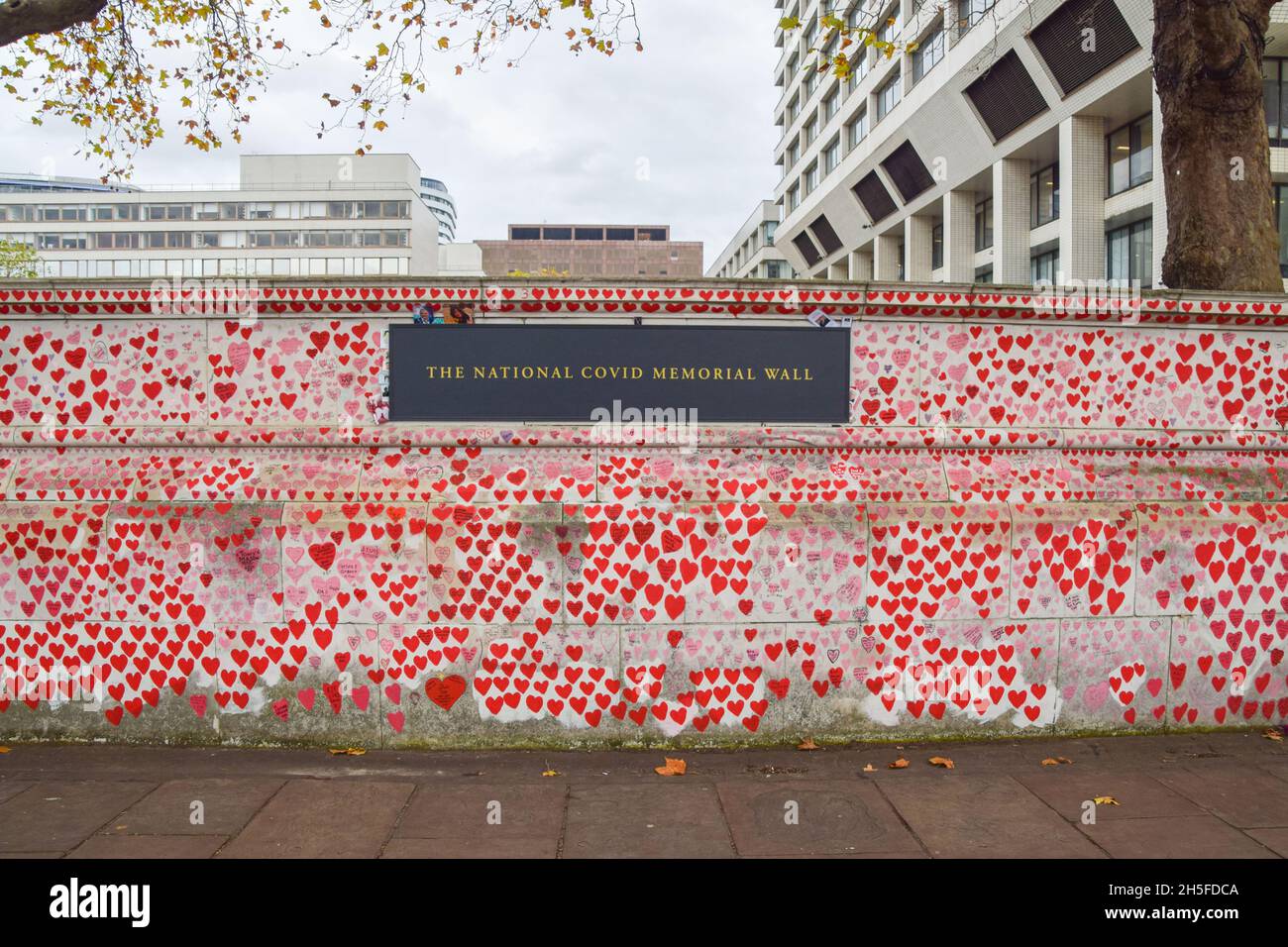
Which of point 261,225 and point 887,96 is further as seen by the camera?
point 261,225

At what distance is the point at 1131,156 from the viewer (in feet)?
81.2

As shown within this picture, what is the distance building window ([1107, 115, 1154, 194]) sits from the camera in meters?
23.8

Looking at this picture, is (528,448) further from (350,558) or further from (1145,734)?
(1145,734)

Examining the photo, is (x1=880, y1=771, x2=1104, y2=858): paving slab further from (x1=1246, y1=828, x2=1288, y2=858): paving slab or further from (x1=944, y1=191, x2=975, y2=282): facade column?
(x1=944, y1=191, x2=975, y2=282): facade column

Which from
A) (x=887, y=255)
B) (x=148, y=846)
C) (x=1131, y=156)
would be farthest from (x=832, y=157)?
(x=148, y=846)

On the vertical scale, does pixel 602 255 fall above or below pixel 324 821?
above

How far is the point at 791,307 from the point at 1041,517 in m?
2.11

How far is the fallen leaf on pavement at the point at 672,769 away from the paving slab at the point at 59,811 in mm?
2748

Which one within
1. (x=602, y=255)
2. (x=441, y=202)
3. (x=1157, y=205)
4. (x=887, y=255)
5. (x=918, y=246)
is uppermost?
(x=441, y=202)

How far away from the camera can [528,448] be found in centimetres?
533

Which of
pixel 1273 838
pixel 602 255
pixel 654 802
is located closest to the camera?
pixel 1273 838

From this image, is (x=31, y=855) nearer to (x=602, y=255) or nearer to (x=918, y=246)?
(x=918, y=246)

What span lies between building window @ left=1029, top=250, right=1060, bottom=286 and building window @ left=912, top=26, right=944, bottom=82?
344 inches

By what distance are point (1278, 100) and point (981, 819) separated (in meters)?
25.4
